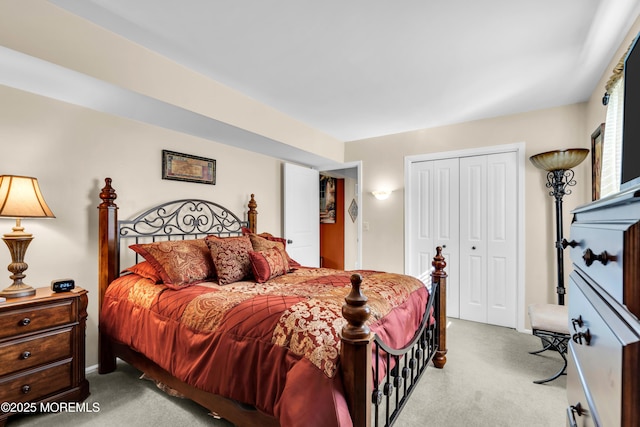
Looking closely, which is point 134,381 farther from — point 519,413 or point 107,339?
point 519,413

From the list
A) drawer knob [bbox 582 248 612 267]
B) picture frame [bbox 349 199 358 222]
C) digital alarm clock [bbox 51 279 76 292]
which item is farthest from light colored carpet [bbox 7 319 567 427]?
picture frame [bbox 349 199 358 222]

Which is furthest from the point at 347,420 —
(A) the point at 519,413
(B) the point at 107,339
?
(B) the point at 107,339

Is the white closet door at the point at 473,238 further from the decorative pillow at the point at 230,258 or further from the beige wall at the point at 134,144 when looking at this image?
the decorative pillow at the point at 230,258

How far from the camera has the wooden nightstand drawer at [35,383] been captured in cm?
177

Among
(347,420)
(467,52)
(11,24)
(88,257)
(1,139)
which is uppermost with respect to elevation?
(467,52)

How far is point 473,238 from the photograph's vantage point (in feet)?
12.3

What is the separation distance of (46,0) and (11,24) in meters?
0.24

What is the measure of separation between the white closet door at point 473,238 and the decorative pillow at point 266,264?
240cm

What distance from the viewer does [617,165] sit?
6.47ft

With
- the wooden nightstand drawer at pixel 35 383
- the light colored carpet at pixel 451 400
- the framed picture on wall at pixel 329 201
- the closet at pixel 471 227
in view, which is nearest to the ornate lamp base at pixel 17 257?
the wooden nightstand drawer at pixel 35 383

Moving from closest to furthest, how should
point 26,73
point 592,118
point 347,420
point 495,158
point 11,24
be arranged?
point 347,420, point 11,24, point 26,73, point 592,118, point 495,158

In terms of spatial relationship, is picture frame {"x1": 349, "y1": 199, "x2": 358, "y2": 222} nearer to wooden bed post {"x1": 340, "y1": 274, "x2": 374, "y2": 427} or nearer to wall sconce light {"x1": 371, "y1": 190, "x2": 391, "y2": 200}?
wall sconce light {"x1": 371, "y1": 190, "x2": 391, "y2": 200}

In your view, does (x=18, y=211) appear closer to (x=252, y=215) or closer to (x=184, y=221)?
(x=184, y=221)

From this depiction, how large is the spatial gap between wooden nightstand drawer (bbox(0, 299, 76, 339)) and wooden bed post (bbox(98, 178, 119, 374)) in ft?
1.46
